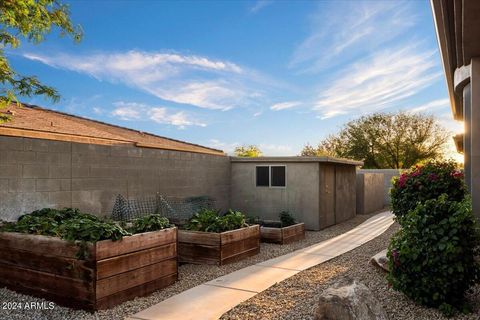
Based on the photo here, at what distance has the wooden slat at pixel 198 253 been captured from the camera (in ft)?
19.5

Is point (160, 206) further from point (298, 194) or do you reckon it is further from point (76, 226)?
point (76, 226)

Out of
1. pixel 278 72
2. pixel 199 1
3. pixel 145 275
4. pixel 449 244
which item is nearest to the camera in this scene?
pixel 449 244

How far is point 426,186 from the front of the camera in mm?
6641

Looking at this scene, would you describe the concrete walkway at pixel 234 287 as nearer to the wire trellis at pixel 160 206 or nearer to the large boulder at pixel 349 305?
the large boulder at pixel 349 305

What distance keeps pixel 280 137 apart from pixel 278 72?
7890 mm

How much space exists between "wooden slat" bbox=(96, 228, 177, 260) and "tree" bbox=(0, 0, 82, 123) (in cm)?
248

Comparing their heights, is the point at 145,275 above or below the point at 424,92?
below

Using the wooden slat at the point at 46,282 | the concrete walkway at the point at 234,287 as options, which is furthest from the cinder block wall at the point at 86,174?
the concrete walkway at the point at 234,287

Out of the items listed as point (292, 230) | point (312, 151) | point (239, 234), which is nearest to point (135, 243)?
point (239, 234)

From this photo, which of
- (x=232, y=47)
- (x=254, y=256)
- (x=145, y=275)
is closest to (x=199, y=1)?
(x=232, y=47)

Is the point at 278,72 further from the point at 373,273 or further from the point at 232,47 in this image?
the point at 373,273

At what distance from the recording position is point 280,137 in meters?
20.5

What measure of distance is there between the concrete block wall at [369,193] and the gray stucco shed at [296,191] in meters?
3.22

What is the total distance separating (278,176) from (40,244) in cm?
728
